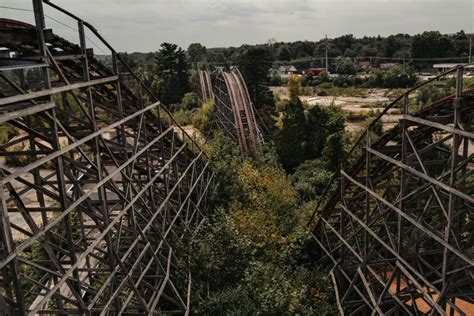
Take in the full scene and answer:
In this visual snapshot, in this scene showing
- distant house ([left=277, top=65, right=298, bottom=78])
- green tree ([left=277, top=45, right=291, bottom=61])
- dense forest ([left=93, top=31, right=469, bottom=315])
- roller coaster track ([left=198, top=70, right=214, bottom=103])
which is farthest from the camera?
green tree ([left=277, top=45, right=291, bottom=61])

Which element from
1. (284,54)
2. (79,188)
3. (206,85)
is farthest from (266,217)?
(284,54)

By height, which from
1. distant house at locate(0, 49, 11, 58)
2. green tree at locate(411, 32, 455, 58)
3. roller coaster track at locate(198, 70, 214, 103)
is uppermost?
green tree at locate(411, 32, 455, 58)

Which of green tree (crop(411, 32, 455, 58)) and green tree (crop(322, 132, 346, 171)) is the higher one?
green tree (crop(411, 32, 455, 58))

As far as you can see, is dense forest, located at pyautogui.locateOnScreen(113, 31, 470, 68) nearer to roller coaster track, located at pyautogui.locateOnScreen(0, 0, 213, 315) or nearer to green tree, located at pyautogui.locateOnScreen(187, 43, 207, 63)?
green tree, located at pyautogui.locateOnScreen(187, 43, 207, 63)

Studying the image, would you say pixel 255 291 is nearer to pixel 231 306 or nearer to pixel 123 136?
pixel 231 306

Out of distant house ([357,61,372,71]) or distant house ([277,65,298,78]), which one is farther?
distant house ([277,65,298,78])

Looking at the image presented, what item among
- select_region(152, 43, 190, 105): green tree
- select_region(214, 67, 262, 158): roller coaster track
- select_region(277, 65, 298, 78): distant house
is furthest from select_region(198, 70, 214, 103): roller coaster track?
select_region(277, 65, 298, 78): distant house
